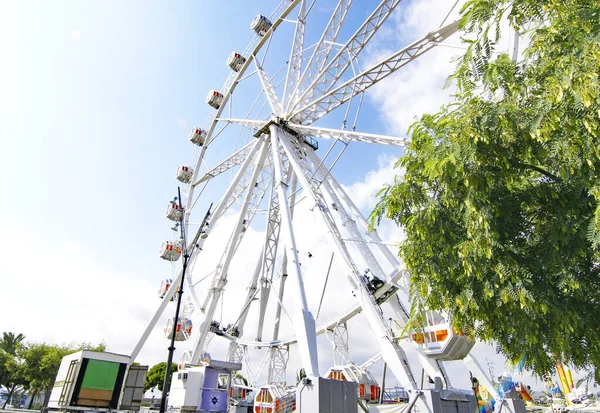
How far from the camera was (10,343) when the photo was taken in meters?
40.8

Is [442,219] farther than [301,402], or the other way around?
[301,402]

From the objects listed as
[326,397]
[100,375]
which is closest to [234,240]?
[100,375]

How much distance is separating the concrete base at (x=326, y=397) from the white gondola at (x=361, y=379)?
301 inches

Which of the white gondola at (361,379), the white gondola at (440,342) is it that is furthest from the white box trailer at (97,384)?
the white gondola at (440,342)

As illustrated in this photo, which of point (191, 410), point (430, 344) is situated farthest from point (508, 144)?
point (191, 410)

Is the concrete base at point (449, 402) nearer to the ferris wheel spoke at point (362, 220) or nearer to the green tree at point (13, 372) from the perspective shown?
the ferris wheel spoke at point (362, 220)

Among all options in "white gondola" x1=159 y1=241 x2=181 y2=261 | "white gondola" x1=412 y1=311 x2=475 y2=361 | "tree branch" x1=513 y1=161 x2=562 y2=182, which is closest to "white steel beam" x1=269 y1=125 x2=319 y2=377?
"white gondola" x1=412 y1=311 x2=475 y2=361

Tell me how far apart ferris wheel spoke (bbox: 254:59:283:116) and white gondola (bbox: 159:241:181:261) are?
11501mm

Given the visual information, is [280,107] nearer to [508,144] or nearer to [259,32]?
[259,32]

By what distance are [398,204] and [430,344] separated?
6.59 meters

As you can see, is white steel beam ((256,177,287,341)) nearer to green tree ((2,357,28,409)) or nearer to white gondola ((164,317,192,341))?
white gondola ((164,317,192,341))

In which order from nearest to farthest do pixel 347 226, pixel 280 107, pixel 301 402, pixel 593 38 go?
pixel 593 38 → pixel 301 402 → pixel 347 226 → pixel 280 107

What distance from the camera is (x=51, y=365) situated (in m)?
36.0

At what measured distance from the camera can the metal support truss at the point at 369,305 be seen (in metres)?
10.9
